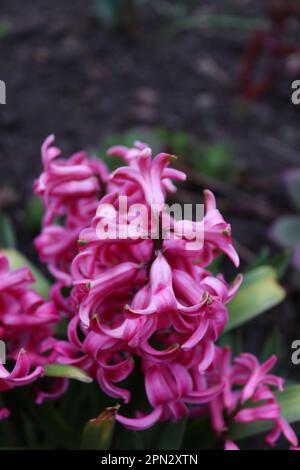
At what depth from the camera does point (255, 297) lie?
1.36 m

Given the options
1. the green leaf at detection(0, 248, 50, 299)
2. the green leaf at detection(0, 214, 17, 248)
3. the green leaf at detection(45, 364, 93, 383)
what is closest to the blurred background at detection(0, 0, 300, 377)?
the green leaf at detection(0, 214, 17, 248)

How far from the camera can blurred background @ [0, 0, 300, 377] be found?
→ 243 cm

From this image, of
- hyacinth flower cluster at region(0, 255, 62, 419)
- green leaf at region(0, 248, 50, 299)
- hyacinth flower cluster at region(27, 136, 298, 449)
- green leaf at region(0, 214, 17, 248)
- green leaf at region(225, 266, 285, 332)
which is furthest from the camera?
green leaf at region(0, 214, 17, 248)

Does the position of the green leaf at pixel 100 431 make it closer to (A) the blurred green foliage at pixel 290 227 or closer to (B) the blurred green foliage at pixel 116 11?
(A) the blurred green foliage at pixel 290 227

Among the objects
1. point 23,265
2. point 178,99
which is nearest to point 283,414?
point 23,265

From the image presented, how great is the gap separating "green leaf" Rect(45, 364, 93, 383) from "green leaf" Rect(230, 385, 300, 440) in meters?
0.36

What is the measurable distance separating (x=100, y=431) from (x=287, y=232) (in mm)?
1113

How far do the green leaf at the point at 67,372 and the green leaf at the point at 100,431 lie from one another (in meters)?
0.06

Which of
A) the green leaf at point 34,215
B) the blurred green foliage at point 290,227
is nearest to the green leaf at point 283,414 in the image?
the blurred green foliage at point 290,227

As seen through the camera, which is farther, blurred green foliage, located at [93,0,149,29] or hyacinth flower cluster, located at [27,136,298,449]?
blurred green foliage, located at [93,0,149,29]

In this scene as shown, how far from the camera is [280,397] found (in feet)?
4.12

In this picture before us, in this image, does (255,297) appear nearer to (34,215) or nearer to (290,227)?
(290,227)

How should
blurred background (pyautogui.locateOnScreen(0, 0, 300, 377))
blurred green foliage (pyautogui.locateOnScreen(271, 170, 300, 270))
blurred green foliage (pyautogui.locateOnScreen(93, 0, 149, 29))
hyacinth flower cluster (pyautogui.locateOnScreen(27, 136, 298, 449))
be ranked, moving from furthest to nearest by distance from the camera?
blurred green foliage (pyautogui.locateOnScreen(93, 0, 149, 29))
blurred background (pyautogui.locateOnScreen(0, 0, 300, 377))
blurred green foliage (pyautogui.locateOnScreen(271, 170, 300, 270))
hyacinth flower cluster (pyautogui.locateOnScreen(27, 136, 298, 449))

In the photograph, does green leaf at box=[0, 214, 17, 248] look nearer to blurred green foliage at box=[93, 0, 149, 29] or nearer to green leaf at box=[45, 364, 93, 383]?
green leaf at box=[45, 364, 93, 383]
